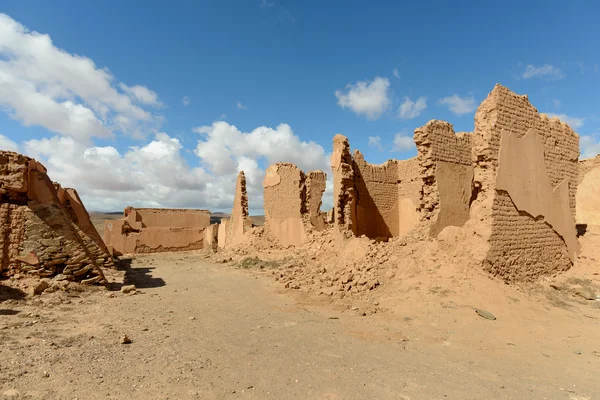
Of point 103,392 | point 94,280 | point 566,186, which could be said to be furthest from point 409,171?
point 103,392

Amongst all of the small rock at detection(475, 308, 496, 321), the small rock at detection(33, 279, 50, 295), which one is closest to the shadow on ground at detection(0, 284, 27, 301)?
the small rock at detection(33, 279, 50, 295)

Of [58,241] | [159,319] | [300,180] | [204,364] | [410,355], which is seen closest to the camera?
[204,364]

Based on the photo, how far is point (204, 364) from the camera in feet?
12.6

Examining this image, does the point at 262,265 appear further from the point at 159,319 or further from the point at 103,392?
the point at 103,392

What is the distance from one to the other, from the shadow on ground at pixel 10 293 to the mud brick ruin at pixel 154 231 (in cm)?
1042

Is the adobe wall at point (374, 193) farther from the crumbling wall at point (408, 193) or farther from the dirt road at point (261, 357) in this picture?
the dirt road at point (261, 357)

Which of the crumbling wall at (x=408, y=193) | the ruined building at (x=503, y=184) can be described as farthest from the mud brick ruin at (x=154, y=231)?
the crumbling wall at (x=408, y=193)

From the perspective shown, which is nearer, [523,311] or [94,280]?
[523,311]

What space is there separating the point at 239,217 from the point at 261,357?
13778 millimetres

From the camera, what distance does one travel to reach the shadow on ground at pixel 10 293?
6383 millimetres

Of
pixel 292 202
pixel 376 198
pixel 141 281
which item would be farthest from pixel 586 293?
pixel 141 281

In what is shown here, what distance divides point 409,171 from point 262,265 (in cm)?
659

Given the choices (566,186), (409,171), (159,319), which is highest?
(409,171)

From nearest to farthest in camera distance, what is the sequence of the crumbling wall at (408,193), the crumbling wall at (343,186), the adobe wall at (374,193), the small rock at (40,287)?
the small rock at (40,287), the crumbling wall at (343,186), the adobe wall at (374,193), the crumbling wall at (408,193)
